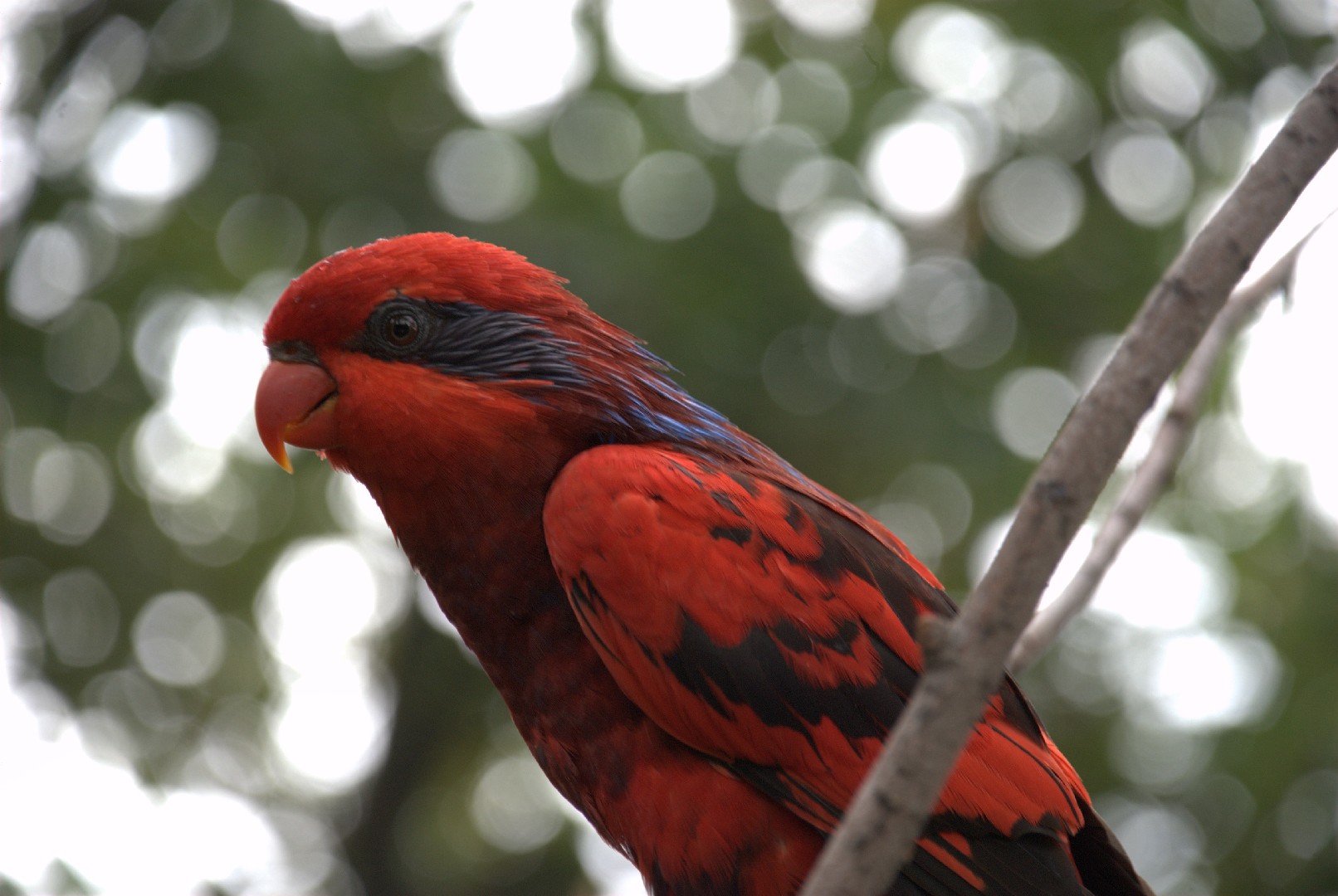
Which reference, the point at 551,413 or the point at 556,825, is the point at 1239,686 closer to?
the point at 556,825

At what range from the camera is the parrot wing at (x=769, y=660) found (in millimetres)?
2213

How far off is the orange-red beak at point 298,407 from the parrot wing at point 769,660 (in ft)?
1.91

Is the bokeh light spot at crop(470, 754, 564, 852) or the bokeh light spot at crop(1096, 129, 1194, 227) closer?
the bokeh light spot at crop(1096, 129, 1194, 227)

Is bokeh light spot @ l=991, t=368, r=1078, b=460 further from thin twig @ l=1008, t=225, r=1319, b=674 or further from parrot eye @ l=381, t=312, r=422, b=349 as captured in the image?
parrot eye @ l=381, t=312, r=422, b=349

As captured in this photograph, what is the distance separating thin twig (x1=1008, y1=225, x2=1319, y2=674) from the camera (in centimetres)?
269

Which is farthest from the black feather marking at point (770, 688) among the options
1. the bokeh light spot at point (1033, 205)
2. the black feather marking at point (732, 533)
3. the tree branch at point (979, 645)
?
the bokeh light spot at point (1033, 205)

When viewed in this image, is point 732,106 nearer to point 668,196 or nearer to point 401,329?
point 668,196

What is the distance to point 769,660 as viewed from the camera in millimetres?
2271

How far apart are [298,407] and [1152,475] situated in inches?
82.4

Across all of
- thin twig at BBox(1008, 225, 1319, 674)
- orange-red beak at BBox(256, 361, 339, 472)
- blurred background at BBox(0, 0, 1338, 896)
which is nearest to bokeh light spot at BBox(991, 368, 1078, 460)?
blurred background at BBox(0, 0, 1338, 896)


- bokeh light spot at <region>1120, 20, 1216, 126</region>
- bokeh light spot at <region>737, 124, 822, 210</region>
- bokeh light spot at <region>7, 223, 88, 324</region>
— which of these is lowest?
bokeh light spot at <region>7, 223, 88, 324</region>

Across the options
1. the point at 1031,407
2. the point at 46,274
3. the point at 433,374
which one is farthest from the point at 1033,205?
the point at 46,274

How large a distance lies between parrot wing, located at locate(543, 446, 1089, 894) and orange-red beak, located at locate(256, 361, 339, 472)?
1.91ft

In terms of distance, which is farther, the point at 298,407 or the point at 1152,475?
the point at 1152,475
